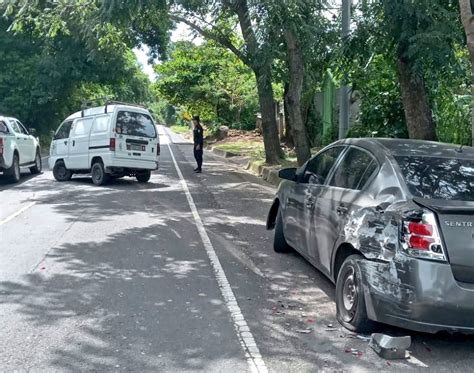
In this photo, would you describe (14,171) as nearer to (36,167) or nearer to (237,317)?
(36,167)

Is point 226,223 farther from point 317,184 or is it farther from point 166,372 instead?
point 166,372

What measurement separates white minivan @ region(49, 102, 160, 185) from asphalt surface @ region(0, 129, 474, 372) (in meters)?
4.34

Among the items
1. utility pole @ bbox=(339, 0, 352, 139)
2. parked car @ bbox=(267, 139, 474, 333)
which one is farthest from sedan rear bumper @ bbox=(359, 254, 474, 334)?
utility pole @ bbox=(339, 0, 352, 139)

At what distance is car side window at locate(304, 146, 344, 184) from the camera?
21.2 feet

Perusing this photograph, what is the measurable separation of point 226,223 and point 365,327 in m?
5.62

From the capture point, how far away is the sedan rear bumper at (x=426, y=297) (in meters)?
4.35

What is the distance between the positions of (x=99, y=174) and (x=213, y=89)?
27729 millimetres

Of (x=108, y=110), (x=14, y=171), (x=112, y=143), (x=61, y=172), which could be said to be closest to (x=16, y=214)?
(x=112, y=143)

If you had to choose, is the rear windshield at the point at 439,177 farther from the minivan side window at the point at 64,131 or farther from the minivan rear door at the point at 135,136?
the minivan side window at the point at 64,131

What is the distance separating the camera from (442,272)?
438 cm

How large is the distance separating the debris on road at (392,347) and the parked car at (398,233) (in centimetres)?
12

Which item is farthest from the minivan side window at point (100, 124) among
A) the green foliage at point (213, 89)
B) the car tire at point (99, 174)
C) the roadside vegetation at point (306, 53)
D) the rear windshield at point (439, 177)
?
the green foliage at point (213, 89)

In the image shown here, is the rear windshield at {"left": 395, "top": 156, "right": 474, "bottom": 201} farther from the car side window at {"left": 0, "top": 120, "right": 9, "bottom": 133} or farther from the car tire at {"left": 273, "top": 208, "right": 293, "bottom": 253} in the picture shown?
the car side window at {"left": 0, "top": 120, "right": 9, "bottom": 133}

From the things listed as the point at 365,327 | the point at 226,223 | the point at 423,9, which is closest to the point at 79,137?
the point at 226,223
